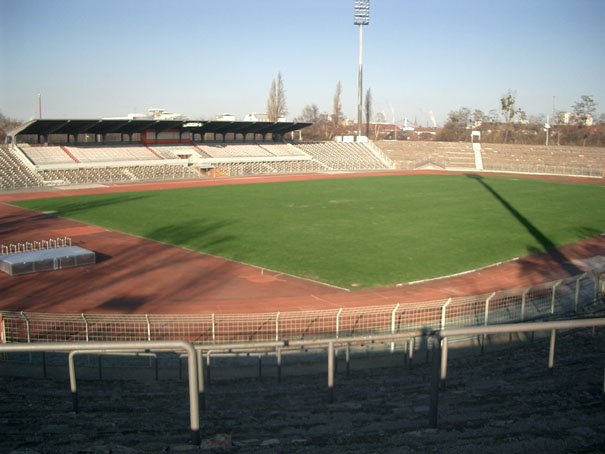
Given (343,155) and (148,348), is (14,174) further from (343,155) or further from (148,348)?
(148,348)

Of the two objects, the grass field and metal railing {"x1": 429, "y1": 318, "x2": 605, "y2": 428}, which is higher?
metal railing {"x1": 429, "y1": 318, "x2": 605, "y2": 428}

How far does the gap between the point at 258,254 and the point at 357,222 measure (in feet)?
35.3

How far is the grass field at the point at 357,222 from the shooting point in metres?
24.5

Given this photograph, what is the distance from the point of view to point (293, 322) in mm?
16156

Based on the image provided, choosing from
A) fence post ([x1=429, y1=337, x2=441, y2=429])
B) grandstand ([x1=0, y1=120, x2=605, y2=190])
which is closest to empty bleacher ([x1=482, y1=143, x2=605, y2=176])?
grandstand ([x1=0, y1=120, x2=605, y2=190])

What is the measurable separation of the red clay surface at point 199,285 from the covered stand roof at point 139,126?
38.9 m

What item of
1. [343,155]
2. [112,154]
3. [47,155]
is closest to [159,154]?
[112,154]

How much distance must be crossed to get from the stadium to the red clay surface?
0.10 metres

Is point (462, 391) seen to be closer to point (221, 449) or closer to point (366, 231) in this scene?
point (221, 449)

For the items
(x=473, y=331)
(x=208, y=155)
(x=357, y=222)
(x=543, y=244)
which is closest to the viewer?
(x=473, y=331)

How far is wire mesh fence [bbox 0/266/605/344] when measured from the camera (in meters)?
15.0

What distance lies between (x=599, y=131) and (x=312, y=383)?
11669cm

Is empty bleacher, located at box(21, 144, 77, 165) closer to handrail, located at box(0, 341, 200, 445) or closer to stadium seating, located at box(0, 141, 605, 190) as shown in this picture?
stadium seating, located at box(0, 141, 605, 190)

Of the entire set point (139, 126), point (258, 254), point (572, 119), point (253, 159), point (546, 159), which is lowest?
point (258, 254)
